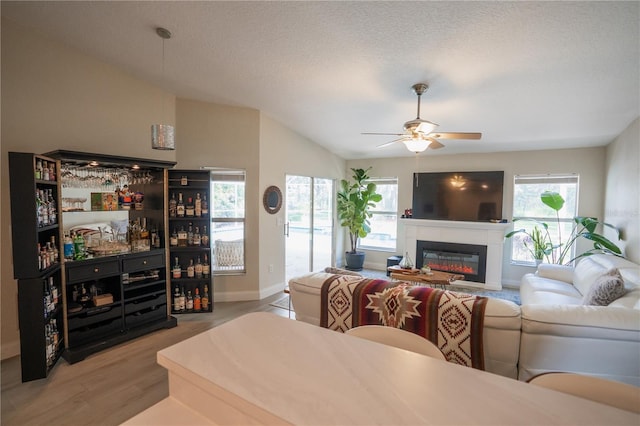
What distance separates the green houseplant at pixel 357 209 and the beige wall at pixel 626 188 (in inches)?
140

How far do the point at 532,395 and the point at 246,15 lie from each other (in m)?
2.87

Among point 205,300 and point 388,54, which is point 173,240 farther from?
point 388,54

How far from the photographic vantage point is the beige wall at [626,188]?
361 cm

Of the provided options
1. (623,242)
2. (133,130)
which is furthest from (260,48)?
(623,242)

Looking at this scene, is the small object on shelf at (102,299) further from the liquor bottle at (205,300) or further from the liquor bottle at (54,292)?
the liquor bottle at (205,300)

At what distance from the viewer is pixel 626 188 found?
3.90 metres

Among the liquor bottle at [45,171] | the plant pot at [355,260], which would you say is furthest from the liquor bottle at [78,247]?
the plant pot at [355,260]

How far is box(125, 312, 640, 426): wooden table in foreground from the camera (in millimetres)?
771

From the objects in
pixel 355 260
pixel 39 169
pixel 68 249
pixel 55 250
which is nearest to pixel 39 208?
pixel 39 169

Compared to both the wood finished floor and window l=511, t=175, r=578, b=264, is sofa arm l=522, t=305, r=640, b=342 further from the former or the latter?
window l=511, t=175, r=578, b=264

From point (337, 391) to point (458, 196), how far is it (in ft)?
18.0

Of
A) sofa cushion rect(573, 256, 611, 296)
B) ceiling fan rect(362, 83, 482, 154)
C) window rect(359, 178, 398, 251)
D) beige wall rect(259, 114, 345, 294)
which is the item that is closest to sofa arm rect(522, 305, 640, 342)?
sofa cushion rect(573, 256, 611, 296)

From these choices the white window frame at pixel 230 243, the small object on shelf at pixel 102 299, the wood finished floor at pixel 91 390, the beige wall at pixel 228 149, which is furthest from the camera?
the white window frame at pixel 230 243

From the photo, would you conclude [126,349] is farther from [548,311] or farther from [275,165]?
[548,311]
